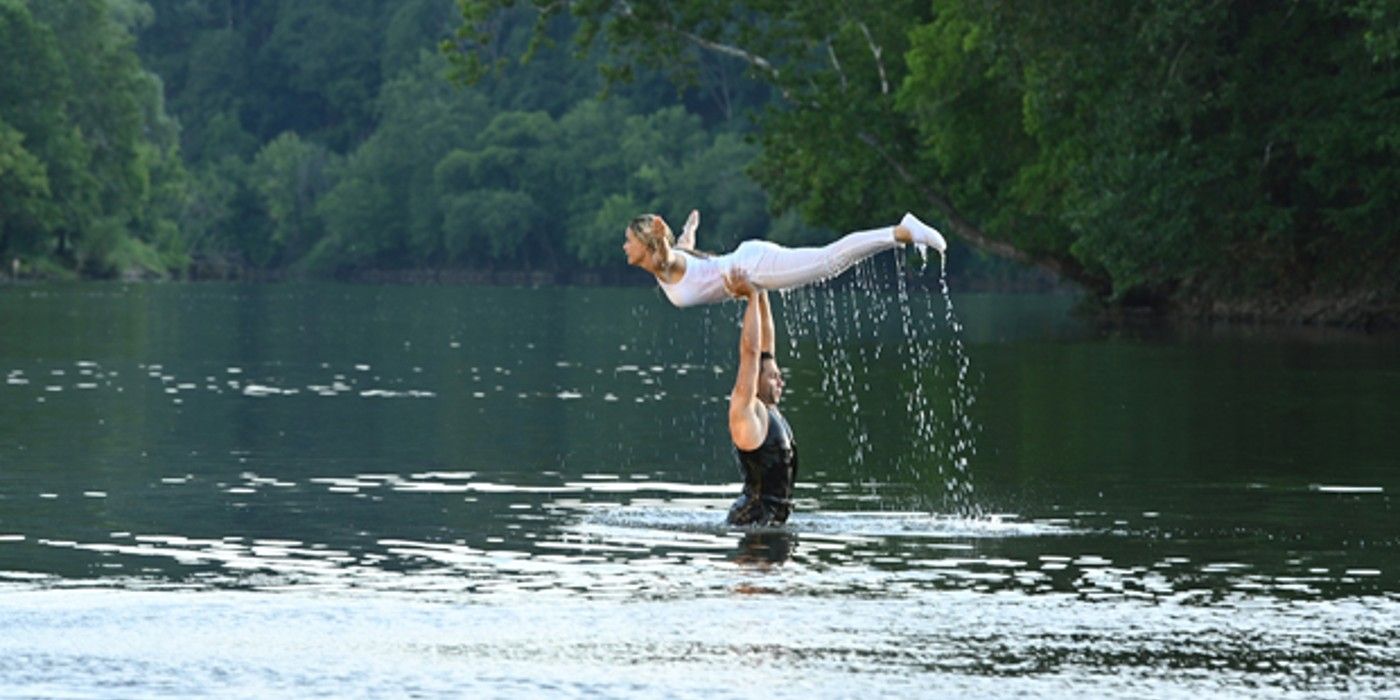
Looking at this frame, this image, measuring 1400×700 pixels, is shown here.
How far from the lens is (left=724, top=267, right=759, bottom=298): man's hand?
19.2 meters

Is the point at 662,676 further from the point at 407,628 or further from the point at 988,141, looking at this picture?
the point at 988,141

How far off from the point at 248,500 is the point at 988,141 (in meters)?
55.9

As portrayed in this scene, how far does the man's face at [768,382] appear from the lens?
1991cm

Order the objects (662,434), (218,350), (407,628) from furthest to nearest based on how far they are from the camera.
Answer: (218,350) → (662,434) → (407,628)

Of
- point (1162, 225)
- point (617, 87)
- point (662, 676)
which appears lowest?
point (662, 676)

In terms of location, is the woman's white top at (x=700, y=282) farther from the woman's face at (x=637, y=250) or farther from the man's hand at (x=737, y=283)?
the woman's face at (x=637, y=250)

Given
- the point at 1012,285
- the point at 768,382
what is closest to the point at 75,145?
the point at 1012,285

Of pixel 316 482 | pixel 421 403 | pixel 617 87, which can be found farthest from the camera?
pixel 617 87

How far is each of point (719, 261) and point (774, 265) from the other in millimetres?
468

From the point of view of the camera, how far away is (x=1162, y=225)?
63188 millimetres

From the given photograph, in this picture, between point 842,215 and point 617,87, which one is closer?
point 842,215

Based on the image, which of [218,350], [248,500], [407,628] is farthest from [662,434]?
[218,350]

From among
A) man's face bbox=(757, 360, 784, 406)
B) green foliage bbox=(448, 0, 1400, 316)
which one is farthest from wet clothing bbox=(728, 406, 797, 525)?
green foliage bbox=(448, 0, 1400, 316)

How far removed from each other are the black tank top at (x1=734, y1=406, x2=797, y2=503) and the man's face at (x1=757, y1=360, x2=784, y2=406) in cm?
36
